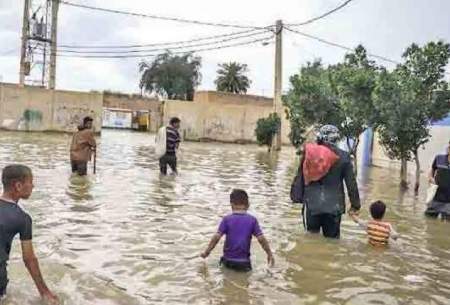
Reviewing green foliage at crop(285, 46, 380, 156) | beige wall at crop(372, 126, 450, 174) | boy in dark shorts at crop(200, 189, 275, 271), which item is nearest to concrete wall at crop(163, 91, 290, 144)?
green foliage at crop(285, 46, 380, 156)

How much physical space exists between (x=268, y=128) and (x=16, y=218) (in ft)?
103

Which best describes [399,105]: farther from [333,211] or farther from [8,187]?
[8,187]

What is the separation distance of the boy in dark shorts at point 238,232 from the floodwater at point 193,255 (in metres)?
0.18

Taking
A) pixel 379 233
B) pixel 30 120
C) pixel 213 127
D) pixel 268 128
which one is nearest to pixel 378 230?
pixel 379 233

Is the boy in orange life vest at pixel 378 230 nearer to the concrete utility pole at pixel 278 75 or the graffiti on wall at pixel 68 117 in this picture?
the concrete utility pole at pixel 278 75

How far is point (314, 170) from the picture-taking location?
889 centimetres

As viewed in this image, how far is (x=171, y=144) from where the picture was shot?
17.4 metres

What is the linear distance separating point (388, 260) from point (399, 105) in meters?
9.94

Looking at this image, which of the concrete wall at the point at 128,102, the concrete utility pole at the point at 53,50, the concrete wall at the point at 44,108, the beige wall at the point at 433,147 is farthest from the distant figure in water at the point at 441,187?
the concrete wall at the point at 128,102

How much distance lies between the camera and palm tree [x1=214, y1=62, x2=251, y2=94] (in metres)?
80.2

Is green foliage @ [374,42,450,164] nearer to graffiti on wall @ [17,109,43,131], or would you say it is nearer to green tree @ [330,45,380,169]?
green tree @ [330,45,380,169]

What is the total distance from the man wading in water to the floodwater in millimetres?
551

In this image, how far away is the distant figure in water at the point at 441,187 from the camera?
12.0 meters

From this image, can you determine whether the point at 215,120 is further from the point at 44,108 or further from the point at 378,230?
the point at 378,230
